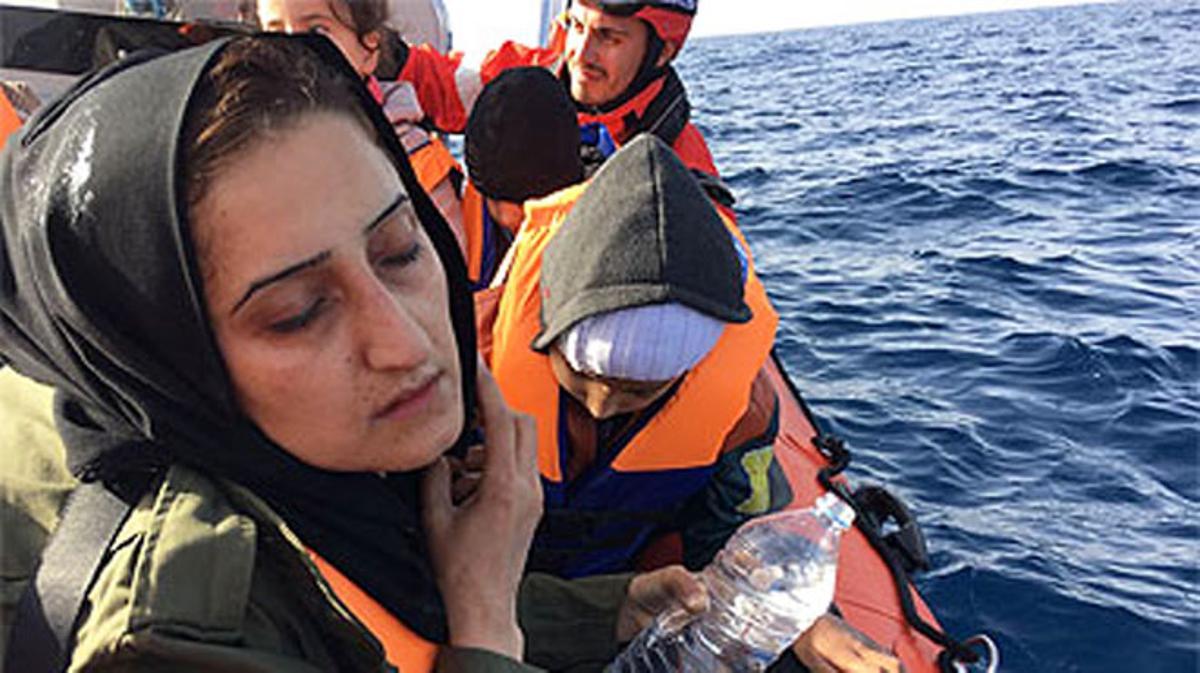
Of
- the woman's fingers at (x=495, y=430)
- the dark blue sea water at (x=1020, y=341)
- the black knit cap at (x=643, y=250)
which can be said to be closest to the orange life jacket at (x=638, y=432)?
A: the black knit cap at (x=643, y=250)

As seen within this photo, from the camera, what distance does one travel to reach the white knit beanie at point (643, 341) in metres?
1.77

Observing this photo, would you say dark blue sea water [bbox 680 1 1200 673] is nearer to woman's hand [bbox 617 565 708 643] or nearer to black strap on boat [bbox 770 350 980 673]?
black strap on boat [bbox 770 350 980 673]

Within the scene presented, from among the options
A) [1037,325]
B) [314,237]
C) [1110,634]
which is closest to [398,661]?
[314,237]

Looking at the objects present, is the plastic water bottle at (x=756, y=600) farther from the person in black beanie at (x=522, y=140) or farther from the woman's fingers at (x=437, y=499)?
the person in black beanie at (x=522, y=140)

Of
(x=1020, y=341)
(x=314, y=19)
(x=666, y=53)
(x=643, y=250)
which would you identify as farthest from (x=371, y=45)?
(x=1020, y=341)

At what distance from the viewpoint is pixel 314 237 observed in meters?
0.96

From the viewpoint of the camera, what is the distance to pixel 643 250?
177cm

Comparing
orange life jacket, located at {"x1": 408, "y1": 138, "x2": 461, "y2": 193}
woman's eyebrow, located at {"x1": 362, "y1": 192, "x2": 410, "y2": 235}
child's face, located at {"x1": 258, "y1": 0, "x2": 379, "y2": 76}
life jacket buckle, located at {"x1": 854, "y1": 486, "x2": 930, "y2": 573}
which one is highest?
woman's eyebrow, located at {"x1": 362, "y1": 192, "x2": 410, "y2": 235}

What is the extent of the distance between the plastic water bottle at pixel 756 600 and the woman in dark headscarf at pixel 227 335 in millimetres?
1003

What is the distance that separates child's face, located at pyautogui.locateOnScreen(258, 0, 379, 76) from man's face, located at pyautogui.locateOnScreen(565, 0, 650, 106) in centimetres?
118

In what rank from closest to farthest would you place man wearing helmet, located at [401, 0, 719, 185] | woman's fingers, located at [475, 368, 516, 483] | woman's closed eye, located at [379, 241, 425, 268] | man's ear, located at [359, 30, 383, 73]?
woman's closed eye, located at [379, 241, 425, 268] < woman's fingers, located at [475, 368, 516, 483] < man's ear, located at [359, 30, 383, 73] < man wearing helmet, located at [401, 0, 719, 185]

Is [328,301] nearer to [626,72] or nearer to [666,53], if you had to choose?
[626,72]

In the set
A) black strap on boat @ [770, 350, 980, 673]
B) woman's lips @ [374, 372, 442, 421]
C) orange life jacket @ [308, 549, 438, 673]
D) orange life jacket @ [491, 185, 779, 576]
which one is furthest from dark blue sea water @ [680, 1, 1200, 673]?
woman's lips @ [374, 372, 442, 421]

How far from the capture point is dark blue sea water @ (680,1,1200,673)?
3.62m
